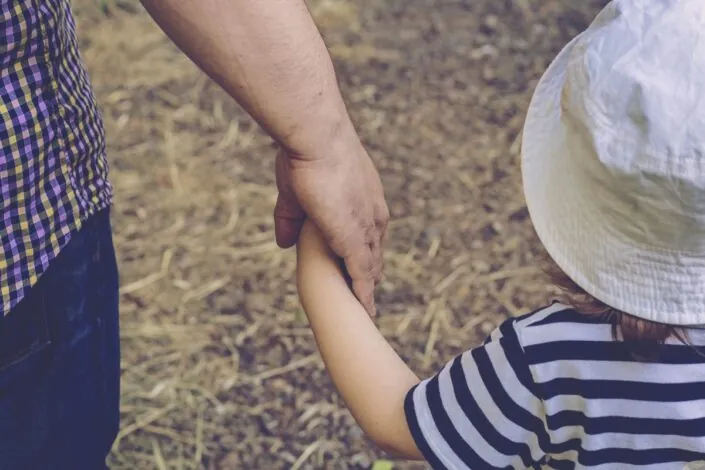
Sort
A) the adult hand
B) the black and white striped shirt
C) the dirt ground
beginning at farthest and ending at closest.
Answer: the dirt ground
the adult hand
the black and white striped shirt

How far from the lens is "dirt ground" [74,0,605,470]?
203cm

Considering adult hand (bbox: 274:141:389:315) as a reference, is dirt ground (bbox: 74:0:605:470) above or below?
below

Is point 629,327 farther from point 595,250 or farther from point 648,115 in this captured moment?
point 648,115

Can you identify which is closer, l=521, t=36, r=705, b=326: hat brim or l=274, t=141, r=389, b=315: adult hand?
l=521, t=36, r=705, b=326: hat brim

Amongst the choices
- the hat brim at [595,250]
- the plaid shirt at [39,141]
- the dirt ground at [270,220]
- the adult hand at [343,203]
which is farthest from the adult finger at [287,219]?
the dirt ground at [270,220]

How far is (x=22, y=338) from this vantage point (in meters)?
1.06

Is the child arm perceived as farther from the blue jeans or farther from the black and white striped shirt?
the blue jeans

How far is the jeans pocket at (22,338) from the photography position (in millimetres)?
1046

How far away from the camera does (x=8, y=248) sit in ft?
3.21

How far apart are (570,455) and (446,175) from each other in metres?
1.58

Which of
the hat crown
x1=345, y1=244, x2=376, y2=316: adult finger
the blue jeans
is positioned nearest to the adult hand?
x1=345, y1=244, x2=376, y2=316: adult finger

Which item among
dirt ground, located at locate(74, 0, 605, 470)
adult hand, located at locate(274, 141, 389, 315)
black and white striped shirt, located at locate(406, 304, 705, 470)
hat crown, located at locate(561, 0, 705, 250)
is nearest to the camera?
hat crown, located at locate(561, 0, 705, 250)

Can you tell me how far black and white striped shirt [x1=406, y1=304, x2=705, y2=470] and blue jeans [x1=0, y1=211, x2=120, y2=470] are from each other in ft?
1.30

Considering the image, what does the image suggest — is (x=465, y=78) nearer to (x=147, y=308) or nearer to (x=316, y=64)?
(x=147, y=308)
